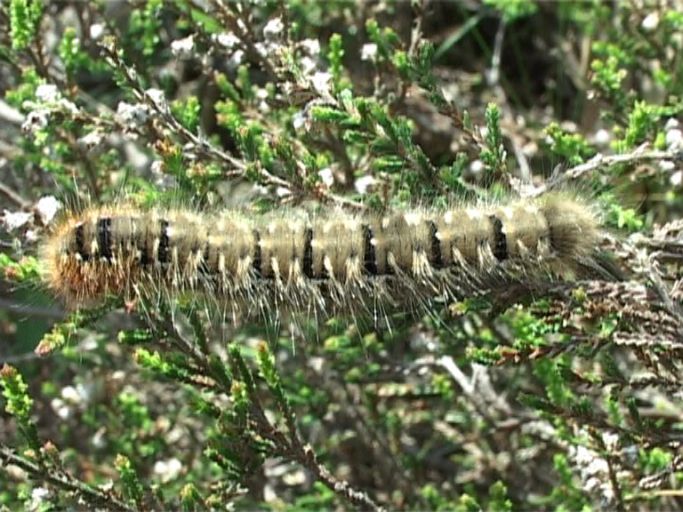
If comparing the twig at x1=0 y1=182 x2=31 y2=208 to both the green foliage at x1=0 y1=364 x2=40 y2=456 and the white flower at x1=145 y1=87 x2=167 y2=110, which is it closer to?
the white flower at x1=145 y1=87 x2=167 y2=110

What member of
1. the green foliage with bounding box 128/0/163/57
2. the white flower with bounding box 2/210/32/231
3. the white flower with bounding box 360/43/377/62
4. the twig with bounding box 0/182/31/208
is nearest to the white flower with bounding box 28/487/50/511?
the white flower with bounding box 2/210/32/231

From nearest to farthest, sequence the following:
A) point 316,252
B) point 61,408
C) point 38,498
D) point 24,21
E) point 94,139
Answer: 1. point 38,498
2. point 316,252
3. point 94,139
4. point 24,21
5. point 61,408

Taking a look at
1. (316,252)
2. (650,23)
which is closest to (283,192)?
(316,252)

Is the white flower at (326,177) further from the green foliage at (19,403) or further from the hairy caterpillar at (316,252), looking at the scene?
the green foliage at (19,403)

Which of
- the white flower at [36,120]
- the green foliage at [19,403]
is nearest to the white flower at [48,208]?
the white flower at [36,120]

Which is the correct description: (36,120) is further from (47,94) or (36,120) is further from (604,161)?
(604,161)

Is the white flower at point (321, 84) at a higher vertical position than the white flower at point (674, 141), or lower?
higher
